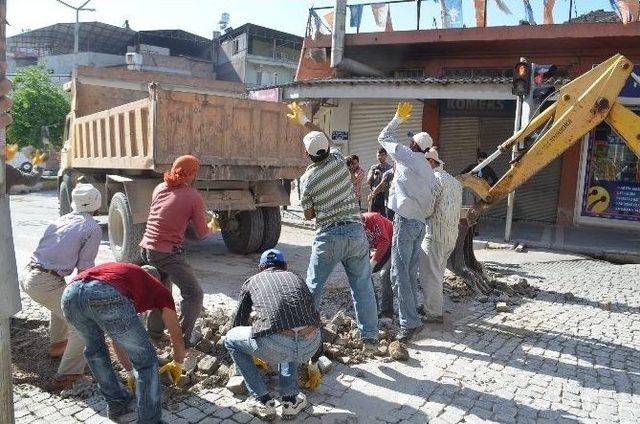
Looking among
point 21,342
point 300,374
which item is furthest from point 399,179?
point 21,342

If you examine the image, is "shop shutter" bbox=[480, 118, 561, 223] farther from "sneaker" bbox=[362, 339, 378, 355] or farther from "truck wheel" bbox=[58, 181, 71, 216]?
"sneaker" bbox=[362, 339, 378, 355]

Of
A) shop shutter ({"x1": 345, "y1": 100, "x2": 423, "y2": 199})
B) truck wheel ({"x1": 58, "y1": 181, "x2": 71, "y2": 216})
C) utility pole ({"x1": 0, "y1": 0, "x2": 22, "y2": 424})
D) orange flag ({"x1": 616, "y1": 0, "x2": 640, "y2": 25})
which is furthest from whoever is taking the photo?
shop shutter ({"x1": 345, "y1": 100, "x2": 423, "y2": 199})

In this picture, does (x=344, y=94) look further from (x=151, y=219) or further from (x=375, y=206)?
(x=151, y=219)

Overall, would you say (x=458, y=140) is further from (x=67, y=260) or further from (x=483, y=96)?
(x=67, y=260)

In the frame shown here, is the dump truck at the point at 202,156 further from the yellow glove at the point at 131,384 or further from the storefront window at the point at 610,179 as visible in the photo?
the storefront window at the point at 610,179

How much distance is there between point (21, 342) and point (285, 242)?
19.3 ft

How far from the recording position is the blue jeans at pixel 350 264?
14.3 ft

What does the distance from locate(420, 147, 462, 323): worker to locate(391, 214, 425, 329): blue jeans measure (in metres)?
0.42

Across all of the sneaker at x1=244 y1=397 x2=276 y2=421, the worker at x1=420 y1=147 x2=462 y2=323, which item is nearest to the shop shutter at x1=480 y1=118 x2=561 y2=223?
the worker at x1=420 y1=147 x2=462 y2=323

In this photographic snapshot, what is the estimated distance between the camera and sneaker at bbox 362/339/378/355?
4488 millimetres

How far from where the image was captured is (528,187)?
1345cm

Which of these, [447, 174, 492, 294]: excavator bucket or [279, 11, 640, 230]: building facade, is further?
[279, 11, 640, 230]: building facade

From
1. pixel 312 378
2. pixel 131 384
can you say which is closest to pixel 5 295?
pixel 131 384

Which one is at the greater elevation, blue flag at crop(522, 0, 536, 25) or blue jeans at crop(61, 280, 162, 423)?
blue flag at crop(522, 0, 536, 25)
